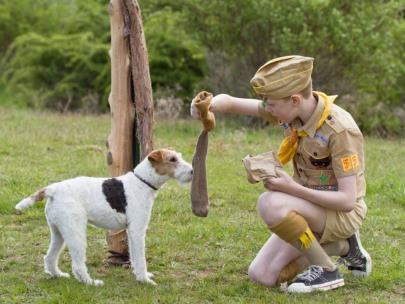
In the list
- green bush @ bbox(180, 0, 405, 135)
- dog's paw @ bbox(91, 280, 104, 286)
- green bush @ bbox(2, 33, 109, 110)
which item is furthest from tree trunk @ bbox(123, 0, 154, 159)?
green bush @ bbox(2, 33, 109, 110)

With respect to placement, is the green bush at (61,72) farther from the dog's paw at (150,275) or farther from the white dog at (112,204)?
the white dog at (112,204)

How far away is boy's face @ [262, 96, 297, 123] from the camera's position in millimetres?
4892

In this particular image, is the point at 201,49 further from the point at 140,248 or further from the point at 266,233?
the point at 140,248

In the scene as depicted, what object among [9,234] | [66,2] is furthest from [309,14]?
[66,2]

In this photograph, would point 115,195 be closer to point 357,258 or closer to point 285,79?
point 285,79

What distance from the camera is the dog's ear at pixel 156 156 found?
5105mm

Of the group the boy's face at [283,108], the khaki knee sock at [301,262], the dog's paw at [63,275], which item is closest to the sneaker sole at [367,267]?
the khaki knee sock at [301,262]

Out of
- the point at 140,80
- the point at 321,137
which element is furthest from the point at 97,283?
the point at 321,137

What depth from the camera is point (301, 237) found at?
491cm

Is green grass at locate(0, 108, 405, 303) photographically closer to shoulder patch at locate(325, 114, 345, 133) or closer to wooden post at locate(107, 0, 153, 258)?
wooden post at locate(107, 0, 153, 258)

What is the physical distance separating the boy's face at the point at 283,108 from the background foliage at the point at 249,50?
26.0ft

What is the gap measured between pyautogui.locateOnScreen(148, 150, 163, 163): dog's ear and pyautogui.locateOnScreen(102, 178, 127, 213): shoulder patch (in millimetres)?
280

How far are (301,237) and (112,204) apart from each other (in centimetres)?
126

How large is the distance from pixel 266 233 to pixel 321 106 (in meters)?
2.00
